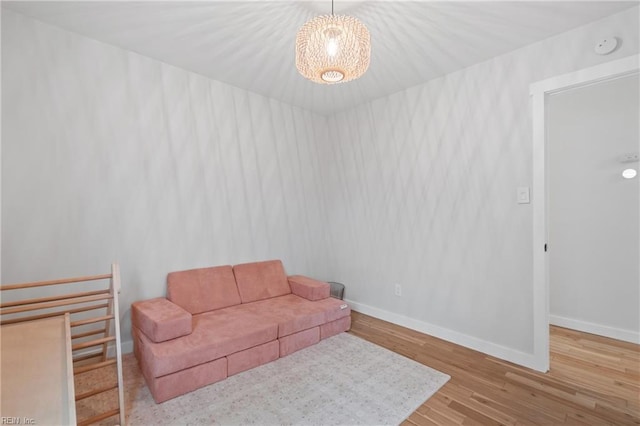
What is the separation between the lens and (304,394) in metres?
2.00

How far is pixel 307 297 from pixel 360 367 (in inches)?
38.6

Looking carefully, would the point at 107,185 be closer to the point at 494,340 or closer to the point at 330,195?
the point at 330,195

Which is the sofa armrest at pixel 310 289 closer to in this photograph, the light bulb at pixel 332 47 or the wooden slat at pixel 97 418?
the wooden slat at pixel 97 418

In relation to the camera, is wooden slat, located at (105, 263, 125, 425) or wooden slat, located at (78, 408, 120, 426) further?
wooden slat, located at (105, 263, 125, 425)

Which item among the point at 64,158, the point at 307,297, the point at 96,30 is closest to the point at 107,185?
the point at 64,158

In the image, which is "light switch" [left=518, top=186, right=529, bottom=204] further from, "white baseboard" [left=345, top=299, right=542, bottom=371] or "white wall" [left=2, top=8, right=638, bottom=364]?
"white baseboard" [left=345, top=299, right=542, bottom=371]

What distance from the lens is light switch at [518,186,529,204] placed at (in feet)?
7.81

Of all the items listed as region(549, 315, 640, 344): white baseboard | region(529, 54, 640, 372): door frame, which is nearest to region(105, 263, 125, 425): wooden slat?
region(529, 54, 640, 372): door frame

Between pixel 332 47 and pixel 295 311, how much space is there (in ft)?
7.16

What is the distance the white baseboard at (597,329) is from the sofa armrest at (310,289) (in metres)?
2.56

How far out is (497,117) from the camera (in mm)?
2543

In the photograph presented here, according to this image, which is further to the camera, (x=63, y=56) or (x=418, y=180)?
(x=418, y=180)

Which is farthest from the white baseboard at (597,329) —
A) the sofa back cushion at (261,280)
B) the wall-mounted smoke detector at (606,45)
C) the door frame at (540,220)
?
the sofa back cushion at (261,280)

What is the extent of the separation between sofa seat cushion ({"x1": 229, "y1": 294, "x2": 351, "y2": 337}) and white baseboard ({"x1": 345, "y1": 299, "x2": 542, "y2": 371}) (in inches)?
24.9
